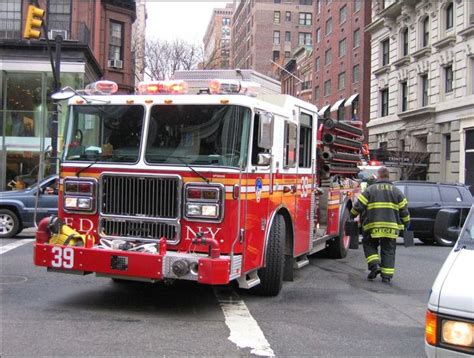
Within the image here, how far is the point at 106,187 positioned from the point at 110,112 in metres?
0.95

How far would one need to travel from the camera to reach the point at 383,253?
847 centimetres

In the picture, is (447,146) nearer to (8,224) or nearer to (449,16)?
(449,16)

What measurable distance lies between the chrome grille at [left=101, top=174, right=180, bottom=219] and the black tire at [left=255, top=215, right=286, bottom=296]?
1.45 meters

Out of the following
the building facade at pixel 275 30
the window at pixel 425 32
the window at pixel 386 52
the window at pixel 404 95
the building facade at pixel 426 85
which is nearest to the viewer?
the building facade at pixel 426 85

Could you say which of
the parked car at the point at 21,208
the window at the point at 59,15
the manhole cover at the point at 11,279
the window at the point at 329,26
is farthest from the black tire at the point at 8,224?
the window at the point at 329,26

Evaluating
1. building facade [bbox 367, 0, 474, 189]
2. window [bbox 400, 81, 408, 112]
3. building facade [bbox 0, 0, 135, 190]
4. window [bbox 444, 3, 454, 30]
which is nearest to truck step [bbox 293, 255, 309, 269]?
building facade [bbox 0, 0, 135, 190]

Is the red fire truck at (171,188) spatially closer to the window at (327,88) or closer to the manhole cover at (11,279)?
the manhole cover at (11,279)

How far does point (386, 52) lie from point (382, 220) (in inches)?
1354

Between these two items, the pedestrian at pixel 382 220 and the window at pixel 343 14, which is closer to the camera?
the pedestrian at pixel 382 220

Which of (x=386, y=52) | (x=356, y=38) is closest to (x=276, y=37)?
(x=356, y=38)

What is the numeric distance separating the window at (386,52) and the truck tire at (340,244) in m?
31.3

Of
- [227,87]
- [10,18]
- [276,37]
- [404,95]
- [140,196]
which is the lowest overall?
[140,196]

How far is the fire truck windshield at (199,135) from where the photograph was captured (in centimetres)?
618

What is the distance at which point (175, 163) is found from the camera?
6246mm
